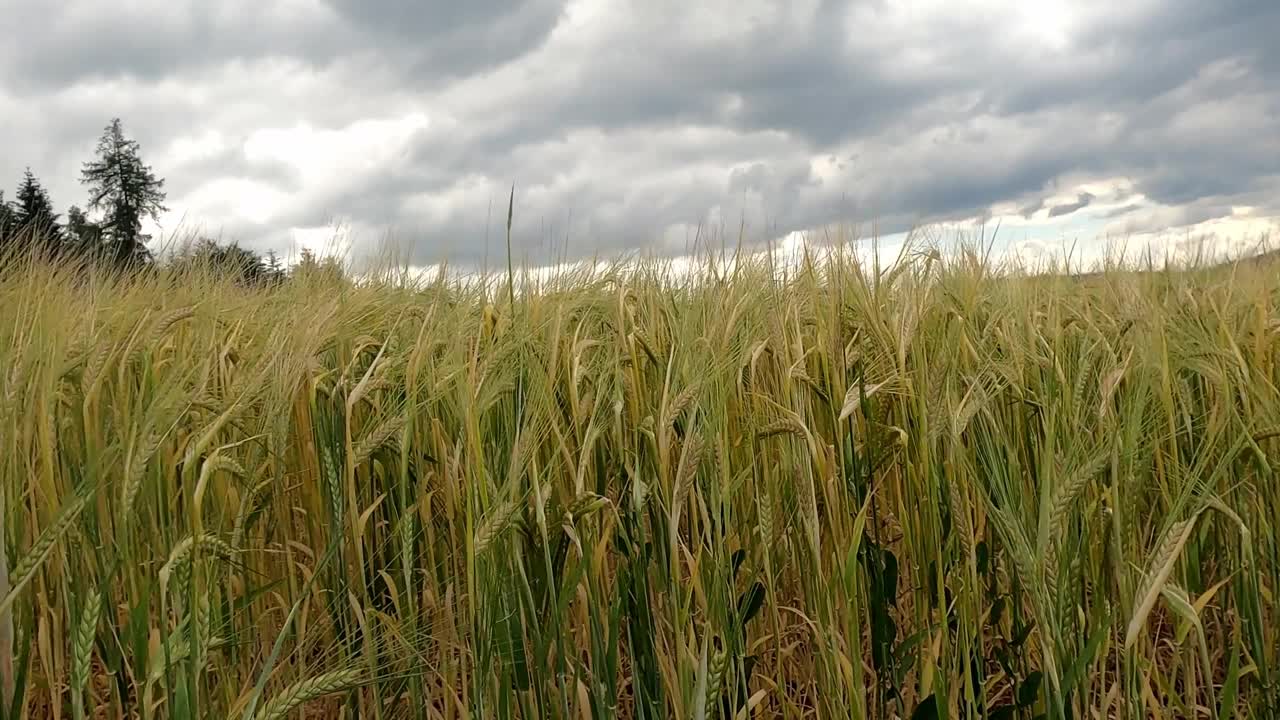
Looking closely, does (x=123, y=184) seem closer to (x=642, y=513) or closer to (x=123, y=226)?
(x=123, y=226)

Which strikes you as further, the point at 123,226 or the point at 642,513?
the point at 123,226

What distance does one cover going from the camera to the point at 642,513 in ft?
4.53

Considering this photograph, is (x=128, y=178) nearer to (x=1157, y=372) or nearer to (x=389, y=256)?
(x=389, y=256)

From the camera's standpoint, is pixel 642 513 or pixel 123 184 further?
pixel 123 184

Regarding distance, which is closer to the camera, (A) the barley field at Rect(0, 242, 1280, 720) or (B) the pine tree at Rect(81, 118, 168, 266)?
(A) the barley field at Rect(0, 242, 1280, 720)

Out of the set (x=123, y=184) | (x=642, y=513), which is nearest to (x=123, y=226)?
(x=123, y=184)

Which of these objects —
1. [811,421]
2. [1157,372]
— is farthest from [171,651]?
[1157,372]

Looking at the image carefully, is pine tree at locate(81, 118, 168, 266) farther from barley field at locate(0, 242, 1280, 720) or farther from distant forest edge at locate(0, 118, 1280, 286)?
barley field at locate(0, 242, 1280, 720)

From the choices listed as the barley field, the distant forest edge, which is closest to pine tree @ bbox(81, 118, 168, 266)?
the distant forest edge

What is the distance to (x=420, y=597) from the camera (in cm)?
167

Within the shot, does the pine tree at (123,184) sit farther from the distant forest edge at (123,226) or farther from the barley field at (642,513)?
the barley field at (642,513)

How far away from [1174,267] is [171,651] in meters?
3.46

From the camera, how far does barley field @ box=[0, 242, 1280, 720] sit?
121cm

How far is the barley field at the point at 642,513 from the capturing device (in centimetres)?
121
